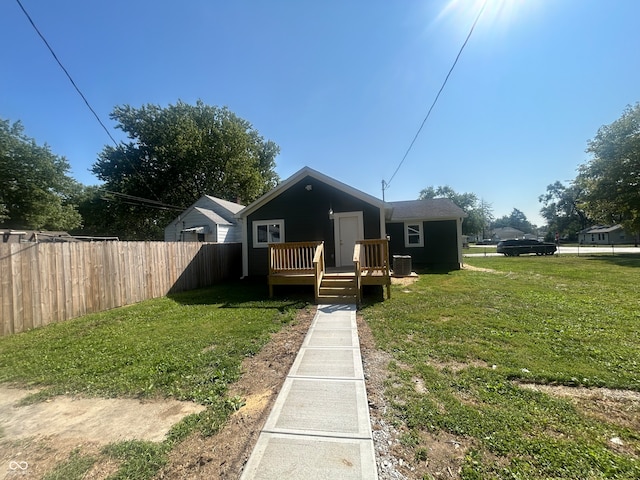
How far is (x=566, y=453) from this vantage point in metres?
2.08

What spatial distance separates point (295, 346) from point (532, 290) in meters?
7.58

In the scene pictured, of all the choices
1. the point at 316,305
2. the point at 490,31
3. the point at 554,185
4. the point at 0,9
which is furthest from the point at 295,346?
the point at 554,185

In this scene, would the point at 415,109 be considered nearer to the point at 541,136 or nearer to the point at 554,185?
the point at 541,136

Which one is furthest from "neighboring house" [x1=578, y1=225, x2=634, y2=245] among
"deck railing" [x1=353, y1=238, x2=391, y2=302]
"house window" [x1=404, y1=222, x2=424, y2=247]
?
"deck railing" [x1=353, y1=238, x2=391, y2=302]

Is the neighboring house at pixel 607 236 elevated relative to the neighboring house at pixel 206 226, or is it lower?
lower

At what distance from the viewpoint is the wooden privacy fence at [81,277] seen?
5.57m

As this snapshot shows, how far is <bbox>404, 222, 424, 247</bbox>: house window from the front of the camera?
14.5 m

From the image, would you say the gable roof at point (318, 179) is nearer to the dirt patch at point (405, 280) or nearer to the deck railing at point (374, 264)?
the deck railing at point (374, 264)

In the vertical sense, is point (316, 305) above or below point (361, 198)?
below

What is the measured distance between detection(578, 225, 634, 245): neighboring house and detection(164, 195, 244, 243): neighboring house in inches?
2272

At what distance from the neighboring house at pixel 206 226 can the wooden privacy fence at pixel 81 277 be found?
638 cm

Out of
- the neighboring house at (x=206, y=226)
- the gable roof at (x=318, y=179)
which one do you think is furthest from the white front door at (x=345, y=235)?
the neighboring house at (x=206, y=226)

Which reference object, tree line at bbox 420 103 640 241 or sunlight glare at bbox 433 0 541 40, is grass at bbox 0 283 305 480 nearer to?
sunlight glare at bbox 433 0 541 40

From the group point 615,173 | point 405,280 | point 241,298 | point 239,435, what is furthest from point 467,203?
point 239,435
